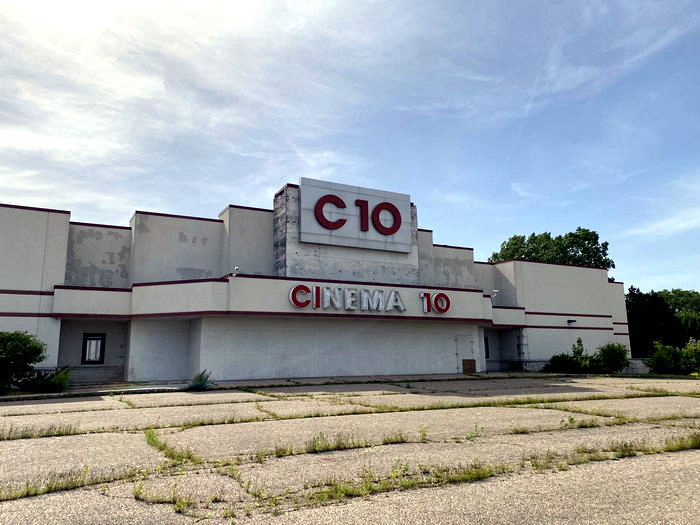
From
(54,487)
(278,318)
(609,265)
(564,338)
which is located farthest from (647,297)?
(54,487)

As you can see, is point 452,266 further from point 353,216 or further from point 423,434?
point 423,434

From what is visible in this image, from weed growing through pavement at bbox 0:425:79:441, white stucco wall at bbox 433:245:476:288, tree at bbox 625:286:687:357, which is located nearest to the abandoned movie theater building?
white stucco wall at bbox 433:245:476:288

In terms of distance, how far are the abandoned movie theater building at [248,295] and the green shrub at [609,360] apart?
16.1 feet

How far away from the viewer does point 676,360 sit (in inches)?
1350

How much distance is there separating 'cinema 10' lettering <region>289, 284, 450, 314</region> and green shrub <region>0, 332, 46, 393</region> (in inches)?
489

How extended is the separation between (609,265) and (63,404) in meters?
67.4

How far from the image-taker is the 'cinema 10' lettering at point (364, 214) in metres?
33.4

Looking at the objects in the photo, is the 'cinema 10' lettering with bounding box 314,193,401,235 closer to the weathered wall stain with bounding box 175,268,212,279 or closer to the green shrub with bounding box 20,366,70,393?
the weathered wall stain with bounding box 175,268,212,279

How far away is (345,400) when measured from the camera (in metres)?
17.4

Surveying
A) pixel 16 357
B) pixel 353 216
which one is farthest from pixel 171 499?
pixel 353 216

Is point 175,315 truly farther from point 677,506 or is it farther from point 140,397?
point 677,506

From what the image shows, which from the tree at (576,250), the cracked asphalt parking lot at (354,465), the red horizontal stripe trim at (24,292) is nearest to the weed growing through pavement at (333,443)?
the cracked asphalt parking lot at (354,465)

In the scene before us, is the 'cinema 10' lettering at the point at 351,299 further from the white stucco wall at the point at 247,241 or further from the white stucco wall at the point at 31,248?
the white stucco wall at the point at 31,248

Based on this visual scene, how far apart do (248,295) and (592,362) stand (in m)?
24.4
